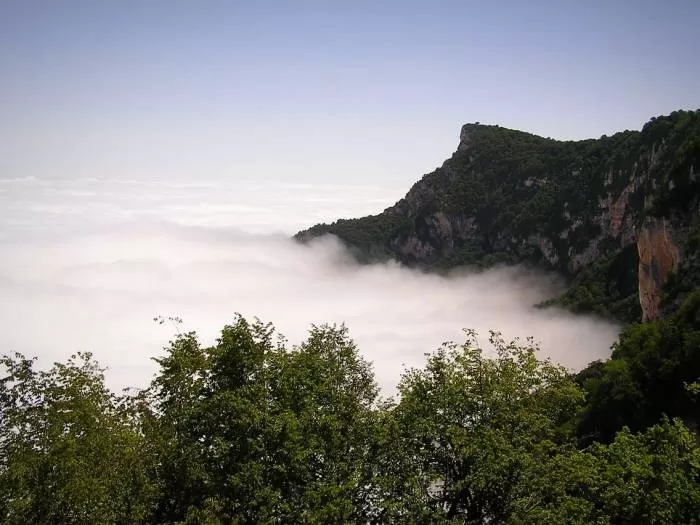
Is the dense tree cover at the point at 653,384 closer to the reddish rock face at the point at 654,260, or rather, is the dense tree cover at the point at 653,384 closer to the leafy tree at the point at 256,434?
the reddish rock face at the point at 654,260

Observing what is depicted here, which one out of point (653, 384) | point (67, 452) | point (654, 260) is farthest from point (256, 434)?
point (654, 260)

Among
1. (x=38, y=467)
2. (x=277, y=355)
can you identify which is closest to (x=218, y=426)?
(x=277, y=355)

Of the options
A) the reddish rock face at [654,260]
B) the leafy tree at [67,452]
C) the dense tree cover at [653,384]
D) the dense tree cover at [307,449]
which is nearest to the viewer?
the dense tree cover at [307,449]

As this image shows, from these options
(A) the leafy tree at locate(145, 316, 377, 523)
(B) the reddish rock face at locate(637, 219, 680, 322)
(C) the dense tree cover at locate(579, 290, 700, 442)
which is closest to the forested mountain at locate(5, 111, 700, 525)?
(A) the leafy tree at locate(145, 316, 377, 523)

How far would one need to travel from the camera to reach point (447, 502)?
2705cm

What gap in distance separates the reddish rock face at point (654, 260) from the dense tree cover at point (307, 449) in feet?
238

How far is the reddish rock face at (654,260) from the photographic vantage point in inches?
3632

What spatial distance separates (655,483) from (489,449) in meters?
7.27

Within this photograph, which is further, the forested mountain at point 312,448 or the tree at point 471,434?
the tree at point 471,434

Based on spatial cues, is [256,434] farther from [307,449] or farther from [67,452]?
[67,452]

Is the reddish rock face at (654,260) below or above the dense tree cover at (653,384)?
above

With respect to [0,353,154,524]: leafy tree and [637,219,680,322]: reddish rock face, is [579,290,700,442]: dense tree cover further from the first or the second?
[0,353,154,524]: leafy tree

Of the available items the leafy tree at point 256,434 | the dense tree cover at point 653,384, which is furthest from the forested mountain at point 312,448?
the dense tree cover at point 653,384

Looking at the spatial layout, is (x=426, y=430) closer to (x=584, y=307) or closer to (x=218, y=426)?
(x=218, y=426)
